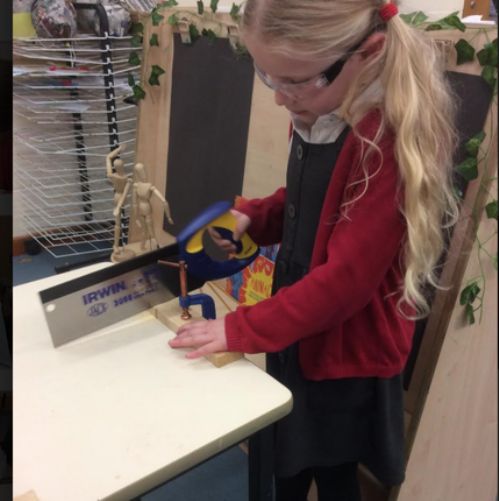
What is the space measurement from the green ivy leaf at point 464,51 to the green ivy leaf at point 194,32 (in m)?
0.79

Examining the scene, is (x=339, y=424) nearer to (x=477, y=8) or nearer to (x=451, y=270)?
(x=451, y=270)

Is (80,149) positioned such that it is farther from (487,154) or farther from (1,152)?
(1,152)

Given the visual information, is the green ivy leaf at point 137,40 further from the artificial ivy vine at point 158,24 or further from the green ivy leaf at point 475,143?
the green ivy leaf at point 475,143

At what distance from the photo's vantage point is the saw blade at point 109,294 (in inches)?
28.4

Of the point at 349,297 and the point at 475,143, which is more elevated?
the point at 475,143

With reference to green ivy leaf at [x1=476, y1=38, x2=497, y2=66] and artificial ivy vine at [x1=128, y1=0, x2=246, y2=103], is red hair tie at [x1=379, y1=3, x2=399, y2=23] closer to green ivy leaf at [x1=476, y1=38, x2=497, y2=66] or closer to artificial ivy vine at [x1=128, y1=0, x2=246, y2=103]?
green ivy leaf at [x1=476, y1=38, x2=497, y2=66]

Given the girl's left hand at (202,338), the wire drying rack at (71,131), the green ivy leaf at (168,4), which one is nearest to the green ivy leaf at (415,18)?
the girl's left hand at (202,338)

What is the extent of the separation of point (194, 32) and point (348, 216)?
97cm

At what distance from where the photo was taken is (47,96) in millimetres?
2117

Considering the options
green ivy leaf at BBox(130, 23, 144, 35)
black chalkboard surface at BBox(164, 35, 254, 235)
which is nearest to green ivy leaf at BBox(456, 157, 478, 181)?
black chalkboard surface at BBox(164, 35, 254, 235)

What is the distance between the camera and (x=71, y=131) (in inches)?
88.5

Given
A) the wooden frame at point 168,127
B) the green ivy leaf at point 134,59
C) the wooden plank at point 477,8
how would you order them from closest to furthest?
the wooden plank at point 477,8 → the wooden frame at point 168,127 → the green ivy leaf at point 134,59

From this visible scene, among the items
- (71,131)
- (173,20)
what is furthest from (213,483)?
(71,131)

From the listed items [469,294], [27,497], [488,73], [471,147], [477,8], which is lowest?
[27,497]
